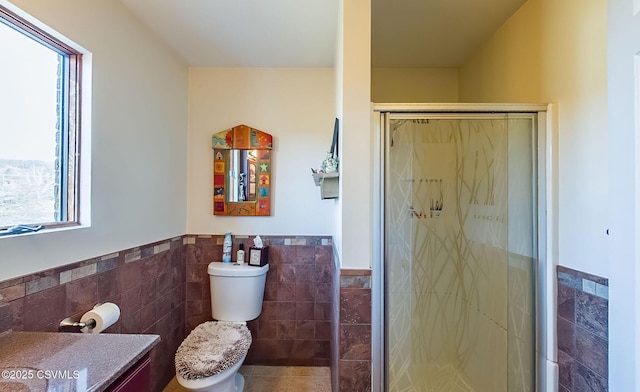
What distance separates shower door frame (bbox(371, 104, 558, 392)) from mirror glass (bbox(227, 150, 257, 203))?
111cm

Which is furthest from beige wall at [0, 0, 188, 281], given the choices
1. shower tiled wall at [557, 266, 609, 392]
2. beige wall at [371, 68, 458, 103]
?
shower tiled wall at [557, 266, 609, 392]

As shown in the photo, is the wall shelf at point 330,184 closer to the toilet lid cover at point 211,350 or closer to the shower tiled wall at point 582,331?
the toilet lid cover at point 211,350

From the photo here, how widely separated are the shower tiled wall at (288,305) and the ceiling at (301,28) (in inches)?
53.9

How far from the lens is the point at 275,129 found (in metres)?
2.25

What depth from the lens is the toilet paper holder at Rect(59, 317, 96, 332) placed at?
1220 millimetres

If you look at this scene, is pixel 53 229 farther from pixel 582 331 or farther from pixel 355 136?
pixel 582 331

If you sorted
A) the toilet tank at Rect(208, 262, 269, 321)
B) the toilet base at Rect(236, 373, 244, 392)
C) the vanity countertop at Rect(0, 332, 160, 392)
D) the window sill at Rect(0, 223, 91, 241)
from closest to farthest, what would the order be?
the vanity countertop at Rect(0, 332, 160, 392) → the window sill at Rect(0, 223, 91, 241) → the toilet base at Rect(236, 373, 244, 392) → the toilet tank at Rect(208, 262, 269, 321)

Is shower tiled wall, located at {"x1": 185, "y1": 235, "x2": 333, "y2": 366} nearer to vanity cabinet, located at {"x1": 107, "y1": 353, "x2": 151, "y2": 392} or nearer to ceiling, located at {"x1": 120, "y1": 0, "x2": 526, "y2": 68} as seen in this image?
vanity cabinet, located at {"x1": 107, "y1": 353, "x2": 151, "y2": 392}

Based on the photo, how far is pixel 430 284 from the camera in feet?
5.20

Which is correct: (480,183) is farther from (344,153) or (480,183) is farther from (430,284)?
(344,153)

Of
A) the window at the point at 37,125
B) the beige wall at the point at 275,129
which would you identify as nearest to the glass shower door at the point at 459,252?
the beige wall at the point at 275,129

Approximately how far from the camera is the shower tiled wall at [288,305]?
2197 mm

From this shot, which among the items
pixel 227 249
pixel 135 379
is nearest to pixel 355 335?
pixel 135 379

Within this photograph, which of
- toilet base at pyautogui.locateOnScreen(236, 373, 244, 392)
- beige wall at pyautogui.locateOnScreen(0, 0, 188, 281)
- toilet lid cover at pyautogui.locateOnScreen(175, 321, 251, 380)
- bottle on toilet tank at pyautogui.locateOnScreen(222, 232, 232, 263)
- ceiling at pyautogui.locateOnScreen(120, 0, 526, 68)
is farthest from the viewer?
bottle on toilet tank at pyautogui.locateOnScreen(222, 232, 232, 263)
